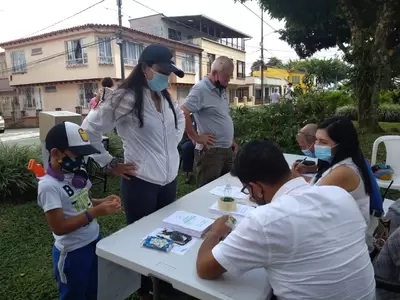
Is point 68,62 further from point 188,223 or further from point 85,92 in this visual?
point 188,223

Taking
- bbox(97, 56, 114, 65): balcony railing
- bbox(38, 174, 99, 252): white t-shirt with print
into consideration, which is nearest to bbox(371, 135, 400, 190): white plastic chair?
bbox(38, 174, 99, 252): white t-shirt with print

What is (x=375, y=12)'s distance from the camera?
786 cm

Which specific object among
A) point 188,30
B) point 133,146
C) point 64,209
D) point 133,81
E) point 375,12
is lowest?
point 64,209

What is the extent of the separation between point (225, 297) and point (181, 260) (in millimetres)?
302

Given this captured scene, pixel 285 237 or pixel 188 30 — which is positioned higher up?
pixel 188 30

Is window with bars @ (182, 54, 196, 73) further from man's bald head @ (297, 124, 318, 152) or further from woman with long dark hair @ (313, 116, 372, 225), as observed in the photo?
woman with long dark hair @ (313, 116, 372, 225)

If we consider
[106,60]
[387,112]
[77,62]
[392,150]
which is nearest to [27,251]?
[392,150]

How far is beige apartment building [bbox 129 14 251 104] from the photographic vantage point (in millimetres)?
22656

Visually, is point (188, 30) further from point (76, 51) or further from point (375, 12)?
point (375, 12)

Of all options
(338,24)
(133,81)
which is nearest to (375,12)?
(338,24)

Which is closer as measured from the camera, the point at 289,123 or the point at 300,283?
the point at 300,283

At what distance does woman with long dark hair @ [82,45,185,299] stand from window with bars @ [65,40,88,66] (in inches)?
675

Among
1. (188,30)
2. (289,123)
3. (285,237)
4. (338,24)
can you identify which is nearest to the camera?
(285,237)

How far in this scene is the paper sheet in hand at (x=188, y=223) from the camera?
1.56m
